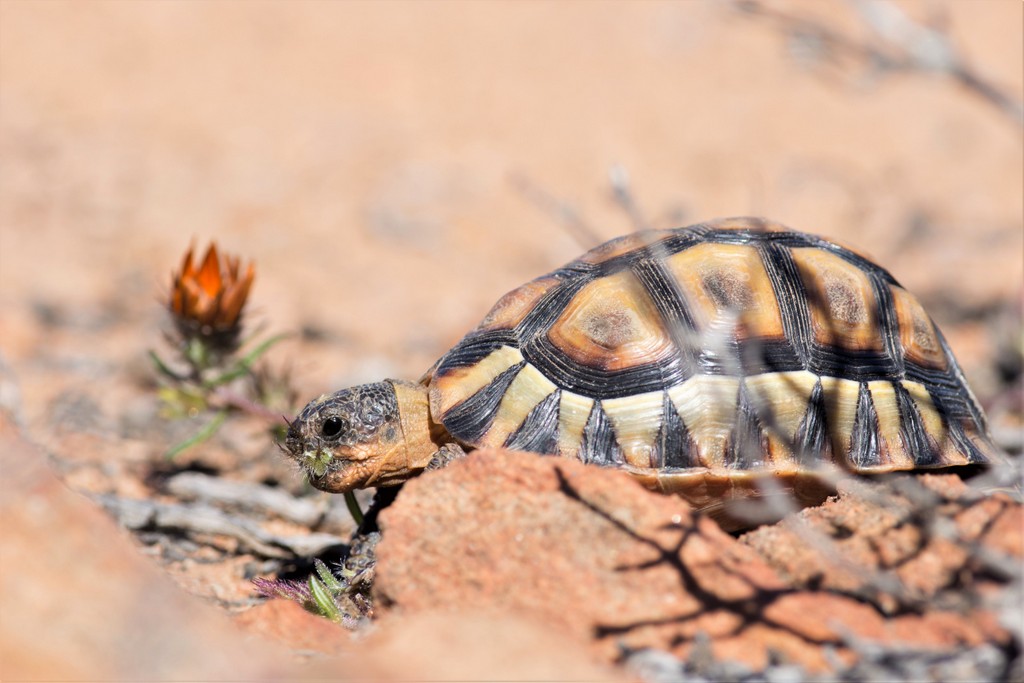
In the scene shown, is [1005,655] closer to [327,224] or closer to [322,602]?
[322,602]

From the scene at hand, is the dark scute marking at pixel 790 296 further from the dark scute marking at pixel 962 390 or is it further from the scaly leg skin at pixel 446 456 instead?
the scaly leg skin at pixel 446 456

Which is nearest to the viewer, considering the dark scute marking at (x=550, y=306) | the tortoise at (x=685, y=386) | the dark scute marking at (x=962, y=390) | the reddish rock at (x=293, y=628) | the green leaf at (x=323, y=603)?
the reddish rock at (x=293, y=628)

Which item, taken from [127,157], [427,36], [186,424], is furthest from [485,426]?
[427,36]

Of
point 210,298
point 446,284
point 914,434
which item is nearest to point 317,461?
point 210,298

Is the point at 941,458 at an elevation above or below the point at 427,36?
below

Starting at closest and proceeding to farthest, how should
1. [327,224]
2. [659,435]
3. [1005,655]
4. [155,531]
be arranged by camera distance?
[1005,655] < [659,435] < [155,531] < [327,224]

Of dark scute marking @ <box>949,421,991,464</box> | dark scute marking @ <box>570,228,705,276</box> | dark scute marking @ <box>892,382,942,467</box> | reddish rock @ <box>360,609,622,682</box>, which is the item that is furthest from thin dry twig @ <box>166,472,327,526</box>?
dark scute marking @ <box>949,421,991,464</box>

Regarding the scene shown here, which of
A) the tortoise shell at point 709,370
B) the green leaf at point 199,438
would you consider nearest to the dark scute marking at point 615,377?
the tortoise shell at point 709,370
